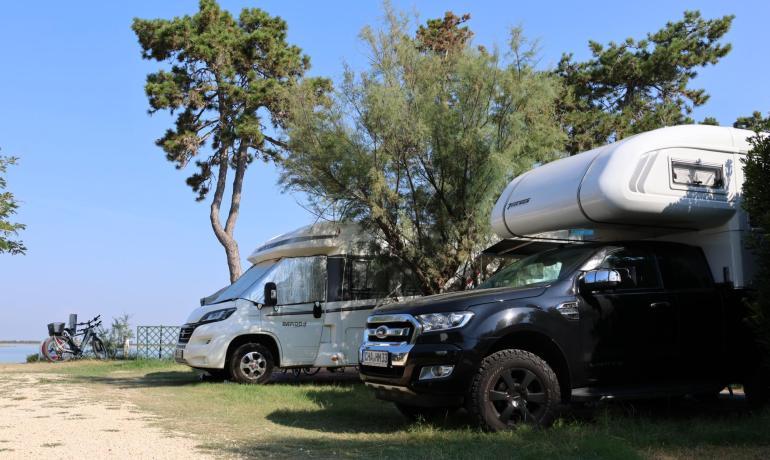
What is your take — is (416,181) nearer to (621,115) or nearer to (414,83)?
(414,83)

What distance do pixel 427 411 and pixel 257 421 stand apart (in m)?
1.88

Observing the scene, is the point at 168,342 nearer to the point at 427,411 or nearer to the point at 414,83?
the point at 414,83

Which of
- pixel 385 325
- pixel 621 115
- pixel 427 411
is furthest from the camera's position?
pixel 621 115

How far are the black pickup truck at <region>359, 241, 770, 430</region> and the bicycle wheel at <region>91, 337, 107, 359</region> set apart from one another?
52.6 feet

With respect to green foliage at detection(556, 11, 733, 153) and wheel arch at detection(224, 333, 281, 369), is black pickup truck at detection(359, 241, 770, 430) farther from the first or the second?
green foliage at detection(556, 11, 733, 153)

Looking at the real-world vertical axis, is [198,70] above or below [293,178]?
above

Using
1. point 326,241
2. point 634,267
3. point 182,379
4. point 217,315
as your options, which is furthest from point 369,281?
point 634,267

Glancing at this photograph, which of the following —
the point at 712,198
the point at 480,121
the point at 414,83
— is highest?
the point at 414,83

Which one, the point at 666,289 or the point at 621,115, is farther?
the point at 621,115

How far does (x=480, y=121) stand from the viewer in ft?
37.8

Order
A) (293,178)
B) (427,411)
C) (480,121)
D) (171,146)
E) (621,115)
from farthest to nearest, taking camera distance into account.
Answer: (171,146), (621,115), (293,178), (480,121), (427,411)

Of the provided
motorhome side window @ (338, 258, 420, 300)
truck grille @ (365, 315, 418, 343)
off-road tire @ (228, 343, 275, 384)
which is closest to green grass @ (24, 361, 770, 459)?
truck grille @ (365, 315, 418, 343)

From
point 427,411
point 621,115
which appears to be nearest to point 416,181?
point 427,411

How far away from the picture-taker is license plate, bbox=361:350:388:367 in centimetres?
690
